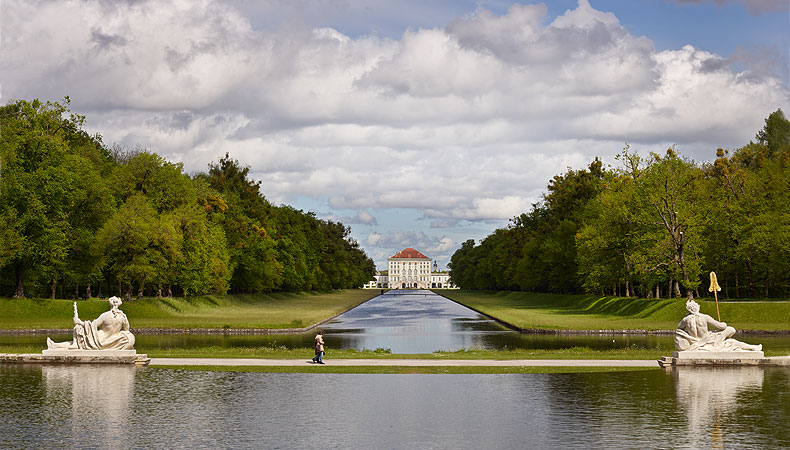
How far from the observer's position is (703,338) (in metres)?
31.0

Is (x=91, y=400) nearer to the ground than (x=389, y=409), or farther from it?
farther from it

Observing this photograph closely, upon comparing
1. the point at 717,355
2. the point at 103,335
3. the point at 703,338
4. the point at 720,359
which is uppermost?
the point at 103,335

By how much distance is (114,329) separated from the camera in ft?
103

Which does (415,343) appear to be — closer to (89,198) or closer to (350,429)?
(350,429)

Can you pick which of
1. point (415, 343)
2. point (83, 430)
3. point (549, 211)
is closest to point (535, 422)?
point (83, 430)

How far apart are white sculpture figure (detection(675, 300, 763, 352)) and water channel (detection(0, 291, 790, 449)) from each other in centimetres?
137

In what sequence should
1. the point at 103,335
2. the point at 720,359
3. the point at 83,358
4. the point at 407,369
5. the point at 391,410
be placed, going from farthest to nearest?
the point at 103,335 → the point at 83,358 → the point at 720,359 → the point at 407,369 → the point at 391,410

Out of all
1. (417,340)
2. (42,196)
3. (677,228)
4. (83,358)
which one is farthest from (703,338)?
(42,196)

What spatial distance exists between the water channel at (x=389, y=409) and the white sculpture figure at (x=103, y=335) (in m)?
1.68

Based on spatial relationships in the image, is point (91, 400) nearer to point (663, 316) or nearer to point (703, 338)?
point (703, 338)

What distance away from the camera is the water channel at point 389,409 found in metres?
17.0

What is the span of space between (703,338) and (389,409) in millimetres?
16004

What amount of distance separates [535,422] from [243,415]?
7.40 meters

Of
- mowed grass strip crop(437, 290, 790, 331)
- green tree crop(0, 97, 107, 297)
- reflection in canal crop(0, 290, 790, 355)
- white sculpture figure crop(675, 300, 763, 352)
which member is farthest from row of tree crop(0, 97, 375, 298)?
white sculpture figure crop(675, 300, 763, 352)
